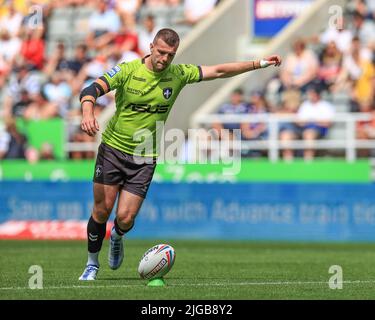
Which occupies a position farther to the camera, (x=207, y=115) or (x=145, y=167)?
(x=207, y=115)

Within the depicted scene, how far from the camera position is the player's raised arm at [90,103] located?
34.7 feet

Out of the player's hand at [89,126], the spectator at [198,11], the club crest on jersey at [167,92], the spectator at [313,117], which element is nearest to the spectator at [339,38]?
the spectator at [313,117]

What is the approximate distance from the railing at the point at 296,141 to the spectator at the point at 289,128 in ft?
0.30

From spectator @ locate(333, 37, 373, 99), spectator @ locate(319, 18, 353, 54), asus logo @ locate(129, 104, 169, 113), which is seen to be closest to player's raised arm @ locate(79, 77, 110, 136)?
asus logo @ locate(129, 104, 169, 113)

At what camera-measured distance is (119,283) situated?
11.2m

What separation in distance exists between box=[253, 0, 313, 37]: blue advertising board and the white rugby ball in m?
16.3

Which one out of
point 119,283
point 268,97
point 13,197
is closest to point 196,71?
point 119,283

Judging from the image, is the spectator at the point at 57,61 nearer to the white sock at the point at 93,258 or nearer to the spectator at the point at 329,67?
the spectator at the point at 329,67

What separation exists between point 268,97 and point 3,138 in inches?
239

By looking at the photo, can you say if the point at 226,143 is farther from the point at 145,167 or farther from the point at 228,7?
the point at 145,167

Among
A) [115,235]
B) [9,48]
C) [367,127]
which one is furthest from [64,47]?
[115,235]
